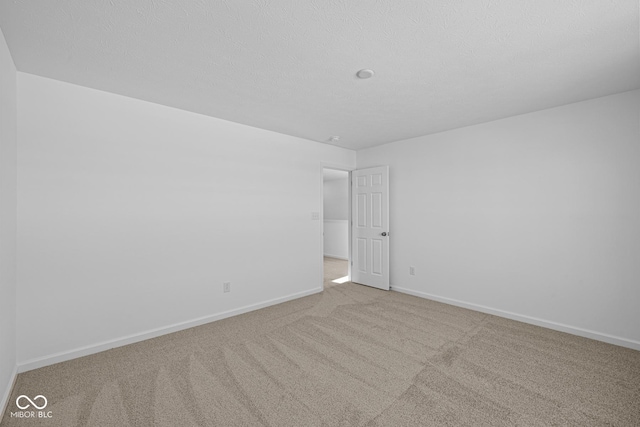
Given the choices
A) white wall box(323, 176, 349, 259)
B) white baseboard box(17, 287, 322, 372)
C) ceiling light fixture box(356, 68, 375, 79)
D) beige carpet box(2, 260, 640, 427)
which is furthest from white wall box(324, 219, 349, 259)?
ceiling light fixture box(356, 68, 375, 79)

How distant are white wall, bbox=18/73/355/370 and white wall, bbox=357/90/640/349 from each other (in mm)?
2254

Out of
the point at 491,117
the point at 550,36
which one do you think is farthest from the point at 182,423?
the point at 491,117

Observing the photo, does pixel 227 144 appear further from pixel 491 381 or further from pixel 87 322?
pixel 491 381

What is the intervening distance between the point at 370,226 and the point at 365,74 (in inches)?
117

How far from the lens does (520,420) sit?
1745 millimetres

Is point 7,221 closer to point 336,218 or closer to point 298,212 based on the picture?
point 298,212

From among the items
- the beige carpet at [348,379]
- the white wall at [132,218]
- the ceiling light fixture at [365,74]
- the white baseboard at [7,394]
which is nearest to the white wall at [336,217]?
the white wall at [132,218]

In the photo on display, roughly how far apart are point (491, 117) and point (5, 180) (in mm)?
4636

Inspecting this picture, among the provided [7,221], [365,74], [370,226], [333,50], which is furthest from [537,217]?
[7,221]

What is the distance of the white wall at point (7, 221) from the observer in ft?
5.90

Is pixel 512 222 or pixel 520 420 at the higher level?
pixel 512 222

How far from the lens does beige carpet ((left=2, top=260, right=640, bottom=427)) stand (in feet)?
5.83

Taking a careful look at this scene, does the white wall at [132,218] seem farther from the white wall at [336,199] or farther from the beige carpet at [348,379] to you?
the white wall at [336,199]

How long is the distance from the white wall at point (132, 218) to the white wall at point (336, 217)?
3.80 metres
